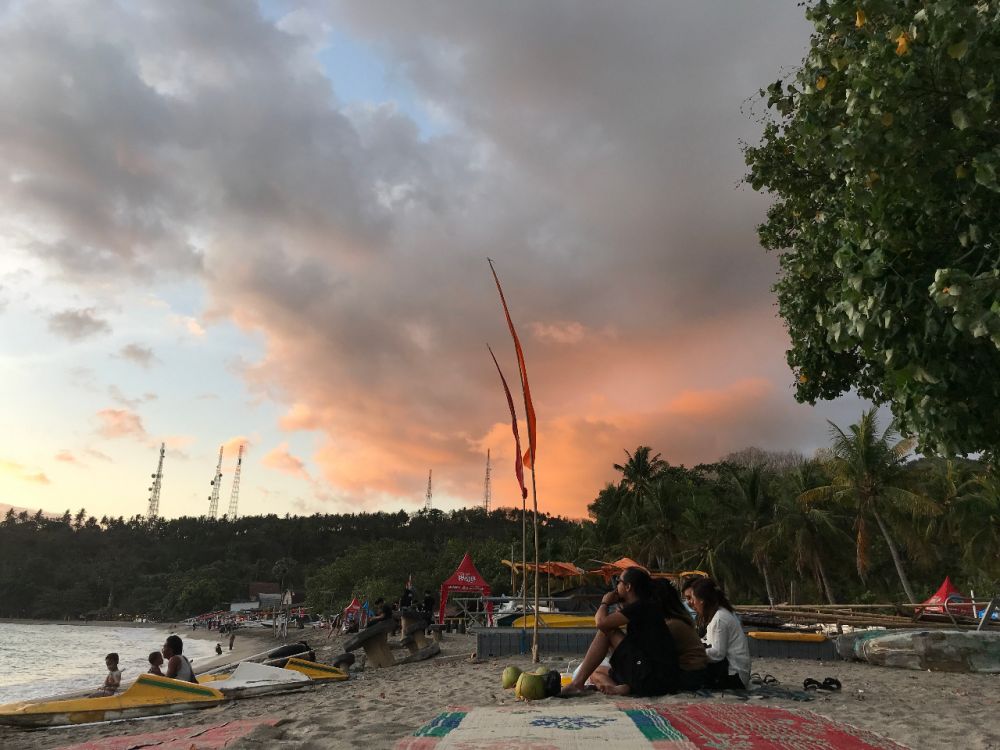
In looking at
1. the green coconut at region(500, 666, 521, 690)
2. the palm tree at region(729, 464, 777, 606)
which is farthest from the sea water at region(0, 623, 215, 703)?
the palm tree at region(729, 464, 777, 606)

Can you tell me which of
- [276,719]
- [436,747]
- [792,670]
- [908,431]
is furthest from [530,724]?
[792,670]

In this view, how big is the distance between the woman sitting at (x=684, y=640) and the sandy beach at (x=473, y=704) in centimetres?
34

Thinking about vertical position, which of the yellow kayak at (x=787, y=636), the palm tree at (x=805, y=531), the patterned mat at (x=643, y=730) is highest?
the palm tree at (x=805, y=531)

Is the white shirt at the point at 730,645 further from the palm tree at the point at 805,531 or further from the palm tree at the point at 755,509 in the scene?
the palm tree at the point at 755,509

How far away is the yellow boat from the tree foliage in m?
9.76

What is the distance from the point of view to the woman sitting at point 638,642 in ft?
19.1

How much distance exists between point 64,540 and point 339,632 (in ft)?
463

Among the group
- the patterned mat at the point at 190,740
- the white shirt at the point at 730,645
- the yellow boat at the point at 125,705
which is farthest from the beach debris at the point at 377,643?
the white shirt at the point at 730,645

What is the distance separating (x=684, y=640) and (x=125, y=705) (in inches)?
312

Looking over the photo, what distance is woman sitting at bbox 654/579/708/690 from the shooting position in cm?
598

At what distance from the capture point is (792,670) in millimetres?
10680

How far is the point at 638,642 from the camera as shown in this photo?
592 centimetres

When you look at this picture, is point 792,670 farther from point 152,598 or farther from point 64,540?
point 64,540

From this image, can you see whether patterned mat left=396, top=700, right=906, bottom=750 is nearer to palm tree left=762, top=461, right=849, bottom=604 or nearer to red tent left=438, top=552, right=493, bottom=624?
red tent left=438, top=552, right=493, bottom=624
